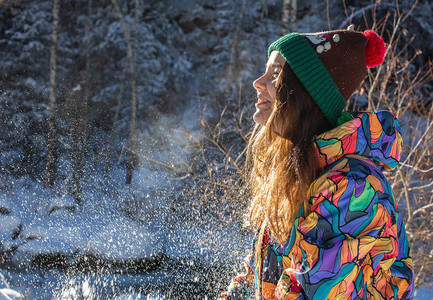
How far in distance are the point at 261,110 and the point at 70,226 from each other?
6.59m

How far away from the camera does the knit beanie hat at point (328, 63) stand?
1154mm

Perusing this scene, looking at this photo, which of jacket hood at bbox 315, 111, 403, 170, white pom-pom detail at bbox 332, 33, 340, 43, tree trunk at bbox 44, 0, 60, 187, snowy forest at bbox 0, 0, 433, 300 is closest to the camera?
jacket hood at bbox 315, 111, 403, 170

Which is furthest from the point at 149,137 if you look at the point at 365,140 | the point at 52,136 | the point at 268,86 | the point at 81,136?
the point at 365,140

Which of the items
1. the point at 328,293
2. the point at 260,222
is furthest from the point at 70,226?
the point at 328,293

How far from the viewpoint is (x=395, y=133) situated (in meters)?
1.19

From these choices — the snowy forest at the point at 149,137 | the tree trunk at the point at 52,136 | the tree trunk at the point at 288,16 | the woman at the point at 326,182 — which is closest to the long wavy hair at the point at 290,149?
the woman at the point at 326,182

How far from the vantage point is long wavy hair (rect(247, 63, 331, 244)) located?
1.12 metres

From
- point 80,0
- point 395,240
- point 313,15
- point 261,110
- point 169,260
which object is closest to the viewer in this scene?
point 395,240

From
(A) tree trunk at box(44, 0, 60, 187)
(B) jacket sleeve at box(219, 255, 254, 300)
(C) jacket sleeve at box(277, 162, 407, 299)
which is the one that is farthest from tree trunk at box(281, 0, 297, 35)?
(C) jacket sleeve at box(277, 162, 407, 299)

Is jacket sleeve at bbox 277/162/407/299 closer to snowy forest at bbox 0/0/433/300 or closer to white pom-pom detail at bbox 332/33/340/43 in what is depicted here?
white pom-pom detail at bbox 332/33/340/43

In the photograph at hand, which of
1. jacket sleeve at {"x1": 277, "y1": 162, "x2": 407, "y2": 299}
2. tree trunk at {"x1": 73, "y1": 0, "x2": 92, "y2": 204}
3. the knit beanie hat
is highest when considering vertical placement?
the knit beanie hat

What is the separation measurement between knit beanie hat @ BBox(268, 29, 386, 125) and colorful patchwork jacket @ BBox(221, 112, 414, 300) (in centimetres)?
12

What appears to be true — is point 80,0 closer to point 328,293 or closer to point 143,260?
point 143,260

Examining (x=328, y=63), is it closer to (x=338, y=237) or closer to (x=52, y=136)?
(x=338, y=237)
